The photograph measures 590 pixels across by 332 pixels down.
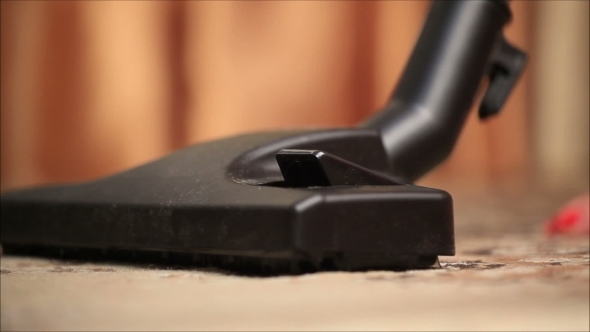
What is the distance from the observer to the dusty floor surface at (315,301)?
1.08 feet

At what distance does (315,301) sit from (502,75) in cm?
52

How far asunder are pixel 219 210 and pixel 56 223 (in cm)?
20

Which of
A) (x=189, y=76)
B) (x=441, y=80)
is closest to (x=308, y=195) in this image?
(x=441, y=80)

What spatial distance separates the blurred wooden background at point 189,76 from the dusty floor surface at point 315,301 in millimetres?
1070

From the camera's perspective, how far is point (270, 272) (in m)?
0.45

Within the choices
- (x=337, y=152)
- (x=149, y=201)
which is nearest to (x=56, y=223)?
(x=149, y=201)

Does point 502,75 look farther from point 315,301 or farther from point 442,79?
point 315,301

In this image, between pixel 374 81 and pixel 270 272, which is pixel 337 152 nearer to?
pixel 270 272

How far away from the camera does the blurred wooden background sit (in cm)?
Answer: 166

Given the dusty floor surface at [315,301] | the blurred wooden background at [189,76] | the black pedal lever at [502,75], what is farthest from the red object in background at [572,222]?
the blurred wooden background at [189,76]

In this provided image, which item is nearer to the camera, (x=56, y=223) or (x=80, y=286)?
(x=80, y=286)

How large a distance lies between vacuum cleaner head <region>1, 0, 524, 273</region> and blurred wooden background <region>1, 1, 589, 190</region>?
2.44 feet

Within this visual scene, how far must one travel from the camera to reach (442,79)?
0.74 m

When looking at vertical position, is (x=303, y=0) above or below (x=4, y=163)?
above
